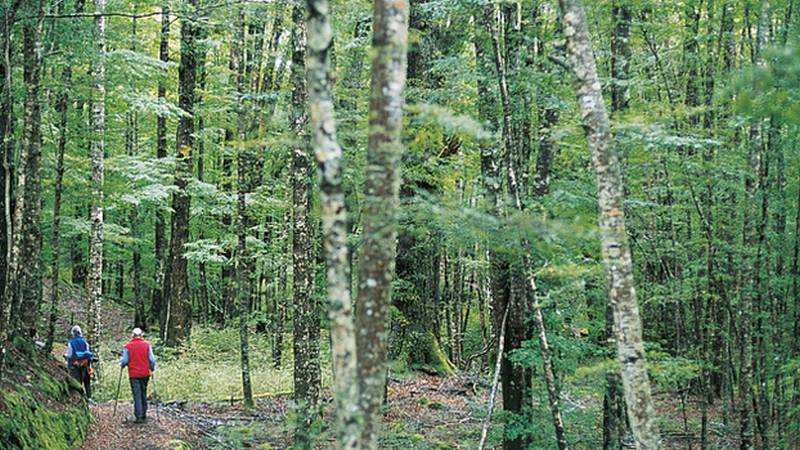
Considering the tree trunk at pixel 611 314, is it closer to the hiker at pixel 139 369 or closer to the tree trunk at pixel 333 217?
the tree trunk at pixel 333 217

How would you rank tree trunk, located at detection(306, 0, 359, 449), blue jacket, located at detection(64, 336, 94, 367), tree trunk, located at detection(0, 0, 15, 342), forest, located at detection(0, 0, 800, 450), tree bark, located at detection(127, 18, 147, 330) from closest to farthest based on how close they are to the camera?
tree trunk, located at detection(306, 0, 359, 449), forest, located at detection(0, 0, 800, 450), tree trunk, located at detection(0, 0, 15, 342), blue jacket, located at detection(64, 336, 94, 367), tree bark, located at detection(127, 18, 147, 330)

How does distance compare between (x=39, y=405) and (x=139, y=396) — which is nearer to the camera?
(x=39, y=405)

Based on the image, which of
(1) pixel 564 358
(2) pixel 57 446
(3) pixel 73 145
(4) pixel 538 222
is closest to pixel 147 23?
(3) pixel 73 145

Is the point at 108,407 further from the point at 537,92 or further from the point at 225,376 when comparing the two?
the point at 537,92

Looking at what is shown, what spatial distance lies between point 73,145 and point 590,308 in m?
13.9

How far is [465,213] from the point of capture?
17.1ft

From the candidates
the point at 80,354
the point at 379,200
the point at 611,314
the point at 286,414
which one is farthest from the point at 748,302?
the point at 80,354

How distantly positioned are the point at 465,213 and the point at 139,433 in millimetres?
9046

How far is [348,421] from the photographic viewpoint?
441 centimetres

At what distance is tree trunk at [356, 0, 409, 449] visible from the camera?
180 inches

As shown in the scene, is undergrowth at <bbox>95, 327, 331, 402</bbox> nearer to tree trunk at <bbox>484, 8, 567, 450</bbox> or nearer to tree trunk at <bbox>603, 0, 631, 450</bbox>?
tree trunk at <bbox>484, 8, 567, 450</bbox>

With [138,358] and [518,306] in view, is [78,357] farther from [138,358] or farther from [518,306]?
[518,306]

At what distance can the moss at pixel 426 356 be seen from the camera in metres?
16.9

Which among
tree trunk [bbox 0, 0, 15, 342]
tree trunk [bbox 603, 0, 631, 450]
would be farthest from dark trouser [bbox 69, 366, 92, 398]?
tree trunk [bbox 603, 0, 631, 450]
